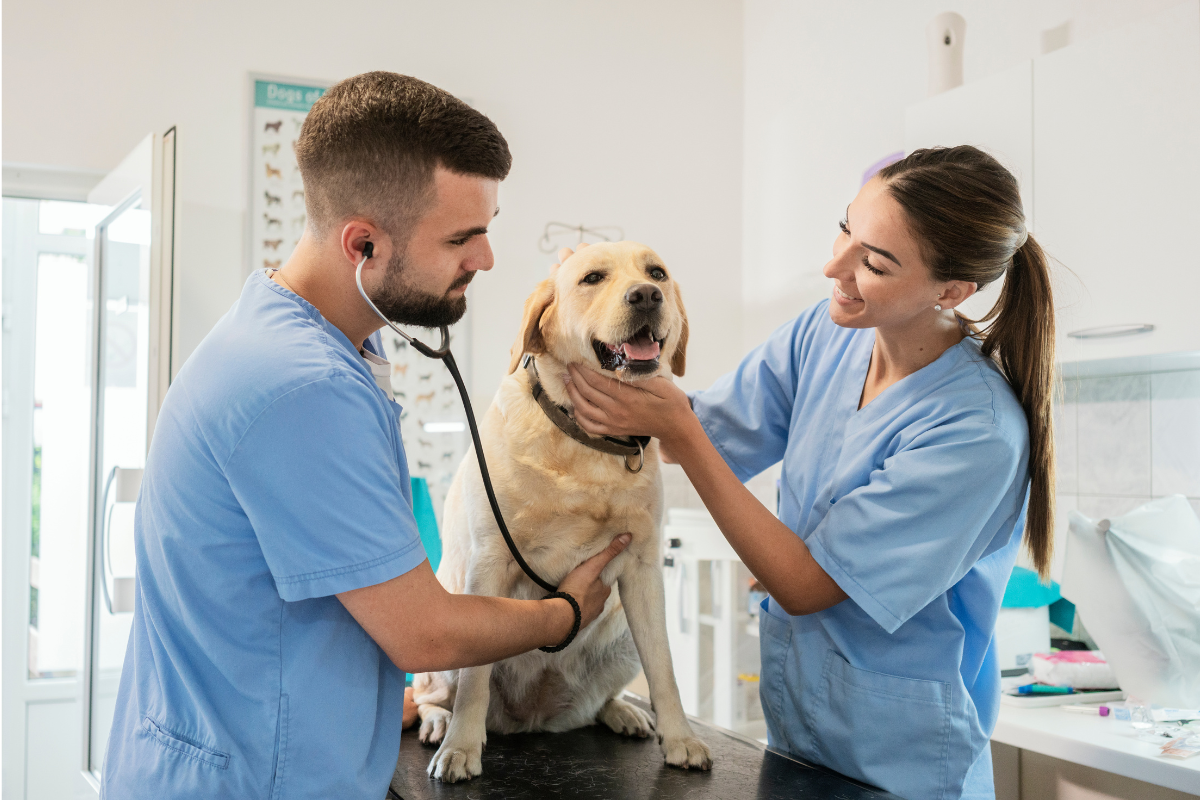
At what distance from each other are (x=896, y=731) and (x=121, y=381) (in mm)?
2676

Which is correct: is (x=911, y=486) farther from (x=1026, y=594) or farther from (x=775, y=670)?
(x=1026, y=594)

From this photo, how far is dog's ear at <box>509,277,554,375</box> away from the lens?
1363 mm

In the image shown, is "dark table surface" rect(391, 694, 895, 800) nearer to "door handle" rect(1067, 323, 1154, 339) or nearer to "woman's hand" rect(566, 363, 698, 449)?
"woman's hand" rect(566, 363, 698, 449)

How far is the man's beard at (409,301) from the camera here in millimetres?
956

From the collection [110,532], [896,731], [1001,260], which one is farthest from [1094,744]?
[110,532]

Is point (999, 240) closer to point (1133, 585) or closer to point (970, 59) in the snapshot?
point (1133, 585)

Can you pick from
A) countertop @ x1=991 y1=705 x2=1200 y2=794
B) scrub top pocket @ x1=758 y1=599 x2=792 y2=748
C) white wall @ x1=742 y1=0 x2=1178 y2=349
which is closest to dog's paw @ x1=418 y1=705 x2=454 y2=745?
scrub top pocket @ x1=758 y1=599 x2=792 y2=748

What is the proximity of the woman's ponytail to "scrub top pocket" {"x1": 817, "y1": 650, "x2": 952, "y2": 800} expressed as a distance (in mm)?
265

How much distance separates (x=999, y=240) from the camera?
45.6 inches

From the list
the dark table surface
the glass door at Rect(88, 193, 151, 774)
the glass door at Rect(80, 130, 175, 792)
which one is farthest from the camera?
the glass door at Rect(88, 193, 151, 774)

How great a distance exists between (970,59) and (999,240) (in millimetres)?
1989

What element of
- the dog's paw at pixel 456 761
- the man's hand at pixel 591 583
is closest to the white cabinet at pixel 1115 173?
the man's hand at pixel 591 583

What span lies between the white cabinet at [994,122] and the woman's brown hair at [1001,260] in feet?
2.81

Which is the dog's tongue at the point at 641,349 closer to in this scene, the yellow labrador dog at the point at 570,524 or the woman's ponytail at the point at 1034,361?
the yellow labrador dog at the point at 570,524
